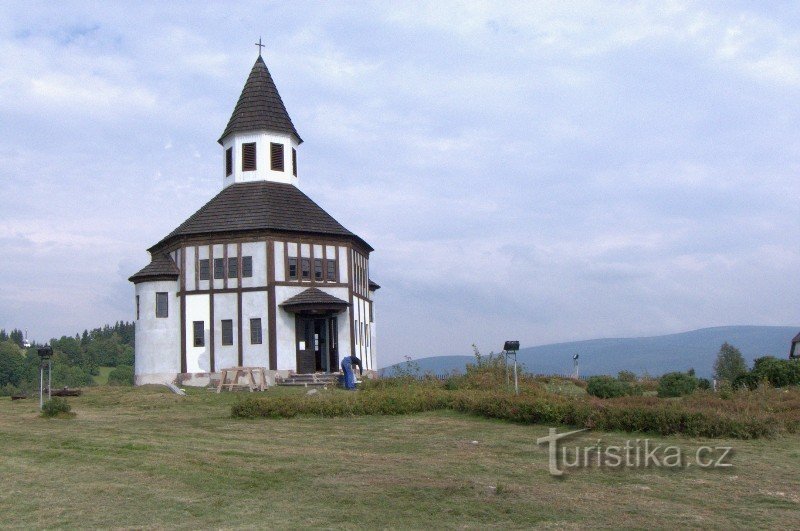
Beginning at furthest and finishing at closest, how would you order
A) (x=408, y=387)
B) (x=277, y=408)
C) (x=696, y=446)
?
(x=408, y=387), (x=277, y=408), (x=696, y=446)

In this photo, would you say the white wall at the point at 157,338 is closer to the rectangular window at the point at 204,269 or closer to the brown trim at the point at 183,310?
the brown trim at the point at 183,310

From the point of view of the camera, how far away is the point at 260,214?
4266cm

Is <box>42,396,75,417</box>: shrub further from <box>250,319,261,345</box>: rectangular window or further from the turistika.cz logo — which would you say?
<box>250,319,261,345</box>: rectangular window

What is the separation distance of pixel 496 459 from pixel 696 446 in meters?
3.94

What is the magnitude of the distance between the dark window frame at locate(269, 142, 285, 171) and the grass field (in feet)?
94.3

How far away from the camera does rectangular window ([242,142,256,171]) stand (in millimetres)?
46719

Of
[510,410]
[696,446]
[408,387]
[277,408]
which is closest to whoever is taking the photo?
[696,446]

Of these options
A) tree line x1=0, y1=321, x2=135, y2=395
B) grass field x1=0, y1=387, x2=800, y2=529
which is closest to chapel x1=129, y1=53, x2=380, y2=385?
grass field x1=0, y1=387, x2=800, y2=529

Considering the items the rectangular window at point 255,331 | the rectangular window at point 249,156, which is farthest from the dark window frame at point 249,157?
the rectangular window at point 255,331

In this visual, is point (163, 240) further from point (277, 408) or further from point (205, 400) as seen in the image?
point (277, 408)

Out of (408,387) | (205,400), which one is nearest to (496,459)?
(408,387)

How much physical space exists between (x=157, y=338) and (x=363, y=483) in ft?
102

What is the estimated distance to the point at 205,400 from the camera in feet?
101

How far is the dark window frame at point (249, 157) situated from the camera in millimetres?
46719
